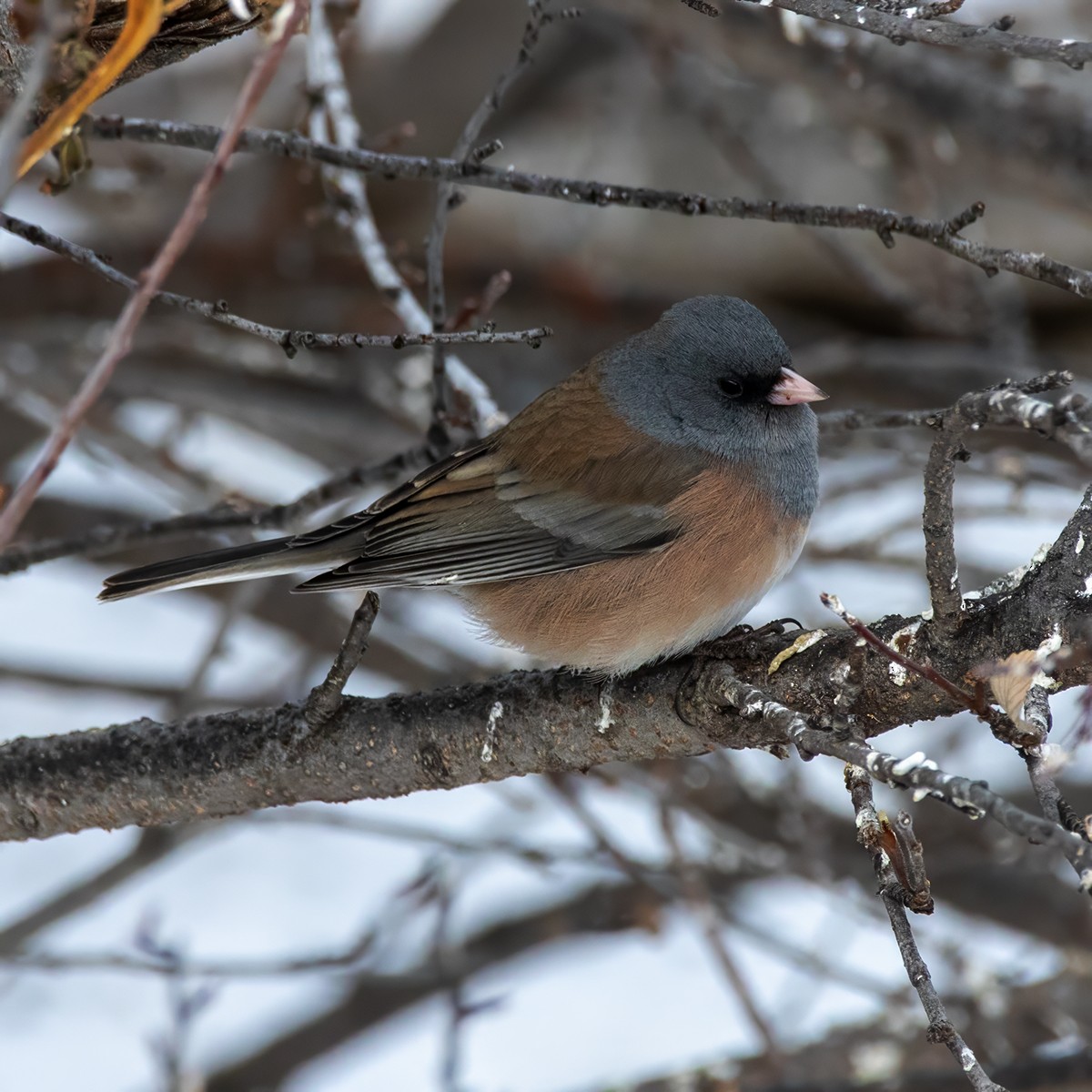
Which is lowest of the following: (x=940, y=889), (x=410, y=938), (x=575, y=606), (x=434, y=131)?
(x=410, y=938)

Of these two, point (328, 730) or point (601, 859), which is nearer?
point (328, 730)

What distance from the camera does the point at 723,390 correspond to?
262cm

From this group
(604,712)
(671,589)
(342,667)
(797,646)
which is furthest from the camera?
(671,589)

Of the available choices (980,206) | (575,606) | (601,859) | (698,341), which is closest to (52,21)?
(980,206)

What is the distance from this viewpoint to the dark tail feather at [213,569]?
239 cm

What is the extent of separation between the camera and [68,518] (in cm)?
405

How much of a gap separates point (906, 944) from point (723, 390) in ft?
5.15

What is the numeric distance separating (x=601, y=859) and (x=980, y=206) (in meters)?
1.89

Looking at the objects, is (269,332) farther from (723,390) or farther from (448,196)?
(723,390)

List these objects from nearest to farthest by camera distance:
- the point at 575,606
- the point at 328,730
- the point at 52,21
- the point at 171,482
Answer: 1. the point at 52,21
2. the point at 328,730
3. the point at 575,606
4. the point at 171,482

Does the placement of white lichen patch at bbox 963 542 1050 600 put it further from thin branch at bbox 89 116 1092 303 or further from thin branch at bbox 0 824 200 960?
thin branch at bbox 0 824 200 960

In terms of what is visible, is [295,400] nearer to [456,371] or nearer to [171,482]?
[171,482]

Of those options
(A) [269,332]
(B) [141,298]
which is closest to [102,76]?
(B) [141,298]

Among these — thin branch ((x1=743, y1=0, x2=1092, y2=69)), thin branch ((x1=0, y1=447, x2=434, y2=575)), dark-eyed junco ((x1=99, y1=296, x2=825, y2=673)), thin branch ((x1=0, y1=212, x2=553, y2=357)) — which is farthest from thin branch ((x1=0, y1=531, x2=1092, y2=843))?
thin branch ((x1=743, y1=0, x2=1092, y2=69))
